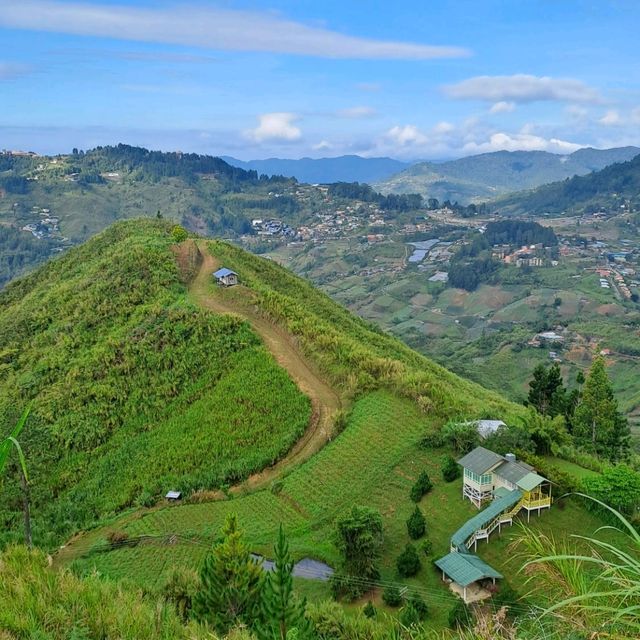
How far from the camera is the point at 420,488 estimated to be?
18.8 metres

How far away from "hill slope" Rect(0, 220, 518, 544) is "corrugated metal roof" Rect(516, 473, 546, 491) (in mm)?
5660

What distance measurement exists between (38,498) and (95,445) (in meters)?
2.99

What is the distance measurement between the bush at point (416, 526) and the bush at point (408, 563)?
3.58 ft

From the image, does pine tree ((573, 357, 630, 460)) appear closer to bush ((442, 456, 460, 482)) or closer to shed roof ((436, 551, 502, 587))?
bush ((442, 456, 460, 482))

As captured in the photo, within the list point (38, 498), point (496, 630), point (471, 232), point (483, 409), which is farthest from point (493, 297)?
point (496, 630)

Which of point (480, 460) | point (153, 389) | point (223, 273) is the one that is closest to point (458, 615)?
point (480, 460)

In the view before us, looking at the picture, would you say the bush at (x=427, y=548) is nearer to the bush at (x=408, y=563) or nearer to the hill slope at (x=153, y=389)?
the bush at (x=408, y=563)

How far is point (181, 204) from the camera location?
178000 millimetres

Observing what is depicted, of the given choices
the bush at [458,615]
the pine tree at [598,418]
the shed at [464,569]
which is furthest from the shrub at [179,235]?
the bush at [458,615]

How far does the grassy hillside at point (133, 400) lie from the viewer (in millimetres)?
21781

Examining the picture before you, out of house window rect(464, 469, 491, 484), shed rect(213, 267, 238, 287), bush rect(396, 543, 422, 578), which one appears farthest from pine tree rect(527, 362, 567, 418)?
shed rect(213, 267, 238, 287)

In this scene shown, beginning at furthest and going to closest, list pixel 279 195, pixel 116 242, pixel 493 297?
1. pixel 279 195
2. pixel 493 297
3. pixel 116 242

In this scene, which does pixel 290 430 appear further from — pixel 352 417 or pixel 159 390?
pixel 159 390

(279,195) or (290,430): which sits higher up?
(279,195)
